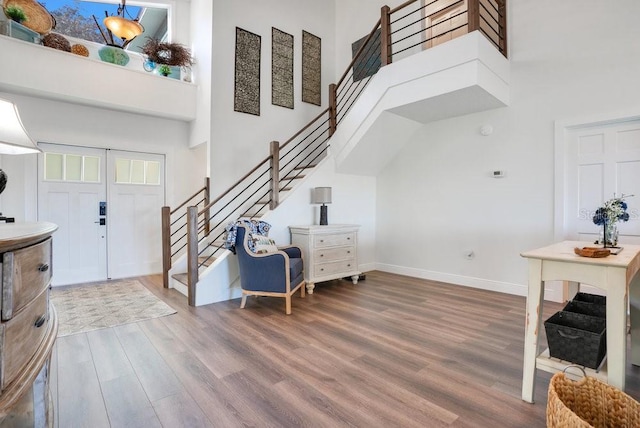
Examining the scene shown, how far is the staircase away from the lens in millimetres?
3598

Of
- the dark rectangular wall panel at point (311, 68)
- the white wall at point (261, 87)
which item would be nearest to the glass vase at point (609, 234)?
the white wall at point (261, 87)

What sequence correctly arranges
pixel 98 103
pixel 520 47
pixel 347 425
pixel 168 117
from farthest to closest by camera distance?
pixel 168 117
pixel 98 103
pixel 520 47
pixel 347 425

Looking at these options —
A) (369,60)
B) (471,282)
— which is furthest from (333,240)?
(369,60)

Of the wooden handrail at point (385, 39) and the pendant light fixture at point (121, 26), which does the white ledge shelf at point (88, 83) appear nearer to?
the pendant light fixture at point (121, 26)

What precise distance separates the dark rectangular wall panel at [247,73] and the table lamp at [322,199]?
1.85 metres

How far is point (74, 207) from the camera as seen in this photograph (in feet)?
15.7

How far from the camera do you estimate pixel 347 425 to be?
1.67 metres

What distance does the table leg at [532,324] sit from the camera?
6.08 feet

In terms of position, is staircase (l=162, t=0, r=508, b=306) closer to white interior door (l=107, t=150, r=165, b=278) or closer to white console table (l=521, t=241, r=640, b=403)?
white interior door (l=107, t=150, r=165, b=278)

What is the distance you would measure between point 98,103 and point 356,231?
163 inches

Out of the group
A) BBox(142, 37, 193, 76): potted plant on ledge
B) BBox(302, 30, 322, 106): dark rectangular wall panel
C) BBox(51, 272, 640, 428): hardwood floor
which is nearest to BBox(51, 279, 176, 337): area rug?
BBox(51, 272, 640, 428): hardwood floor

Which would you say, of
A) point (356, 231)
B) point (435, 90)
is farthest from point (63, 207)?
point (435, 90)

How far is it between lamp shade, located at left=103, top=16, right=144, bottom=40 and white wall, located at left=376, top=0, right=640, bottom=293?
4.34 metres

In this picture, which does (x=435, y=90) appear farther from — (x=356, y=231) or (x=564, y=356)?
(x=564, y=356)
